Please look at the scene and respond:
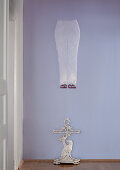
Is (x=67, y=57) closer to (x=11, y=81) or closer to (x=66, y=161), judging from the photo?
(x=11, y=81)

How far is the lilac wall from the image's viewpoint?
13.6 feet

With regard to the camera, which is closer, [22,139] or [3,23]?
[3,23]

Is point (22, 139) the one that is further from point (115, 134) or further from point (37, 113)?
point (115, 134)

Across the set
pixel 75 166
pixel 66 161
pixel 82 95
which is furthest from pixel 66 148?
pixel 82 95

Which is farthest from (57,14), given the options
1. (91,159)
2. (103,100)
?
(91,159)

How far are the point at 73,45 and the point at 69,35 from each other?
16 cm

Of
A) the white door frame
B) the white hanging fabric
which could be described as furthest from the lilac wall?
the white door frame

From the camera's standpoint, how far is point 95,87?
4160 millimetres

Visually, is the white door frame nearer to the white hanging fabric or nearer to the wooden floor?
the wooden floor

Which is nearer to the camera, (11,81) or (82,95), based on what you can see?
(11,81)

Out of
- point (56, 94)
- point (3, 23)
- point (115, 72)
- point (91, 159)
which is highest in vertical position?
point (3, 23)

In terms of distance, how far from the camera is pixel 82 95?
4160mm

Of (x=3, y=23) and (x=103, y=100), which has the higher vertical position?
(x=3, y=23)

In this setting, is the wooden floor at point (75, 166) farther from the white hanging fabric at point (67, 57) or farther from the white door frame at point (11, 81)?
the white hanging fabric at point (67, 57)
